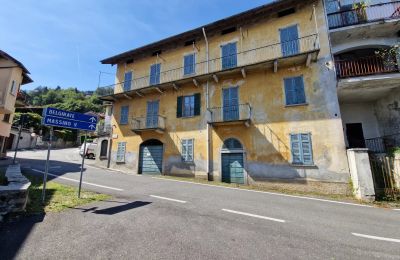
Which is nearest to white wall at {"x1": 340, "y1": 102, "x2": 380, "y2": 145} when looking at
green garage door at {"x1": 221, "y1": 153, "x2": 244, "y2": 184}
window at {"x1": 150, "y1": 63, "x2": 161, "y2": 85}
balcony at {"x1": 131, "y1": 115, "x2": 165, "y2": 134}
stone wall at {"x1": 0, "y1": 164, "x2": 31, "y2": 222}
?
green garage door at {"x1": 221, "y1": 153, "x2": 244, "y2": 184}

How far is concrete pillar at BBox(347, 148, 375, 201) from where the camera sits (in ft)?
30.5

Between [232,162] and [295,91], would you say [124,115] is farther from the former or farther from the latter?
[295,91]

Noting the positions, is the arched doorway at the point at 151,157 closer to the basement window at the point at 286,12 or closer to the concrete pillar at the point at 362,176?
the concrete pillar at the point at 362,176

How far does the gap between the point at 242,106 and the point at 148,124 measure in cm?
786

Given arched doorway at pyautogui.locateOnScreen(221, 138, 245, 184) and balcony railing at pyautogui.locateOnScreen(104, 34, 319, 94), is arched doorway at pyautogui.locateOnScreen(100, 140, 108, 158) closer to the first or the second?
balcony railing at pyautogui.locateOnScreen(104, 34, 319, 94)

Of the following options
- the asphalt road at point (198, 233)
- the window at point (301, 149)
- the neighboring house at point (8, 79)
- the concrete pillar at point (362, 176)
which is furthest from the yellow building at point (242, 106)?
the neighboring house at point (8, 79)

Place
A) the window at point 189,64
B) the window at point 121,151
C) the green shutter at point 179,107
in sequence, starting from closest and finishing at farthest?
1. the green shutter at point 179,107
2. the window at point 189,64
3. the window at point 121,151

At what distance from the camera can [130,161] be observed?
18.1 m

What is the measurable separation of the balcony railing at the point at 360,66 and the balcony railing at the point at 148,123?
12429mm

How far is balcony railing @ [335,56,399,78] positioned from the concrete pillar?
4.80 meters

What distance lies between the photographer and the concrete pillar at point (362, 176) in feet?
30.5

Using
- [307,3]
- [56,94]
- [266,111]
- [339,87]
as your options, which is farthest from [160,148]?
[56,94]

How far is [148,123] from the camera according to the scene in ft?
57.4

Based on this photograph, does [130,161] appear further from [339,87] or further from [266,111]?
[339,87]
